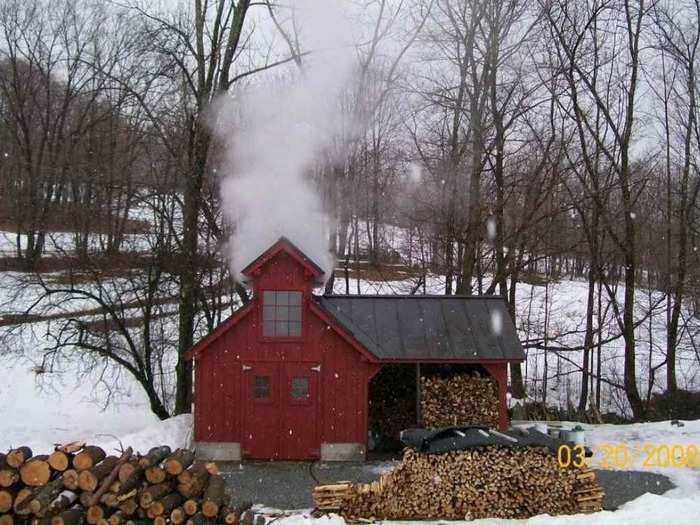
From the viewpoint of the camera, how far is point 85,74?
30438 millimetres

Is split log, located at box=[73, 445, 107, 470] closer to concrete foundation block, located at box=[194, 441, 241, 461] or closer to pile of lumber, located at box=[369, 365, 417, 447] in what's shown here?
concrete foundation block, located at box=[194, 441, 241, 461]

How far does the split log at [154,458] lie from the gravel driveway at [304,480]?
3.30m

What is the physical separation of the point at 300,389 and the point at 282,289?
1.93 metres

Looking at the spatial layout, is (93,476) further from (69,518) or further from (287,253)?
(287,253)

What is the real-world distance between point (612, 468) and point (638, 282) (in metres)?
17.5

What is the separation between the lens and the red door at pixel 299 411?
12688mm

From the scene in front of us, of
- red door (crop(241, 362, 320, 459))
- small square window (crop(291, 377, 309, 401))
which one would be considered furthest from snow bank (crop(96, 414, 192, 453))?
small square window (crop(291, 377, 309, 401))

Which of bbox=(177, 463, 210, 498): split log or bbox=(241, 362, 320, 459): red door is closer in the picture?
bbox=(177, 463, 210, 498): split log

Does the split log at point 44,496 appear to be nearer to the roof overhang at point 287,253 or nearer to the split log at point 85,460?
the split log at point 85,460

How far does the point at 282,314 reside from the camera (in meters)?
12.9

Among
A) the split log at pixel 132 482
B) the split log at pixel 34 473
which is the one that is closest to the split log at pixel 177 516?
the split log at pixel 132 482

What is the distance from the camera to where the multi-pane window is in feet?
42.1

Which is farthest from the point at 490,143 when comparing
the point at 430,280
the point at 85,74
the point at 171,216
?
the point at 85,74
